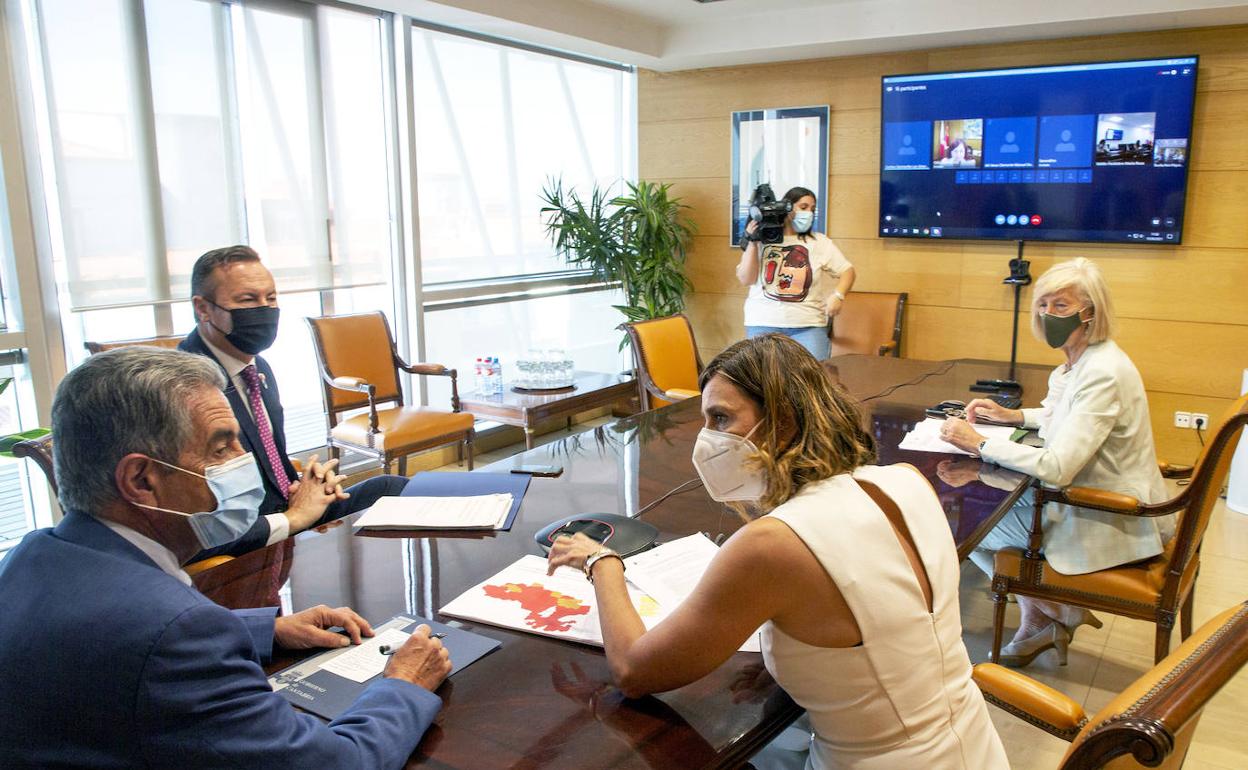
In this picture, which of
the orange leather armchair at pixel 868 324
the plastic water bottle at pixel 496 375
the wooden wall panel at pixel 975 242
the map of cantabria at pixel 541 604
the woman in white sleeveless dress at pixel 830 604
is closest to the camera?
the woman in white sleeveless dress at pixel 830 604

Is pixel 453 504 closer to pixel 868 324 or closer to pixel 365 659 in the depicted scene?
pixel 365 659

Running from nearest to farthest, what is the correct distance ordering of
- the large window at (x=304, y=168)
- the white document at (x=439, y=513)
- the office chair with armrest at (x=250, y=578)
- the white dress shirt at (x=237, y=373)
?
the office chair with armrest at (x=250, y=578), the white document at (x=439, y=513), the white dress shirt at (x=237, y=373), the large window at (x=304, y=168)

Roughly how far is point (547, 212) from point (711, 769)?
4829 millimetres

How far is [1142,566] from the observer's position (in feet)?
8.00

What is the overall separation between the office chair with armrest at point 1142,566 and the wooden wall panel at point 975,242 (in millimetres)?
2503

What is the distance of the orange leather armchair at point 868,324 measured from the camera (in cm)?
522

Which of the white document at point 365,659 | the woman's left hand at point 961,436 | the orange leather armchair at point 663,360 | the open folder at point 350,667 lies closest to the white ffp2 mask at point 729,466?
the open folder at point 350,667

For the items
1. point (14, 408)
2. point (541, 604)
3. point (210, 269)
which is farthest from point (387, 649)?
point (14, 408)

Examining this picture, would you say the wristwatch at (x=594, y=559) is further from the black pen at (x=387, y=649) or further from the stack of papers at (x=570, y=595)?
the black pen at (x=387, y=649)

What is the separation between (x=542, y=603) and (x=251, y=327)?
1416 millimetres

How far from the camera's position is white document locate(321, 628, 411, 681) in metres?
1.36

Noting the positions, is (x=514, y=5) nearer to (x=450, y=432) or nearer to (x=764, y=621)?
(x=450, y=432)

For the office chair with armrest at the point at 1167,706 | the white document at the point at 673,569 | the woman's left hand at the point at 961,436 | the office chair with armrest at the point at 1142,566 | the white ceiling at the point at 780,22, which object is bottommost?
the office chair with armrest at the point at 1142,566

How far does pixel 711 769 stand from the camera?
1149mm
